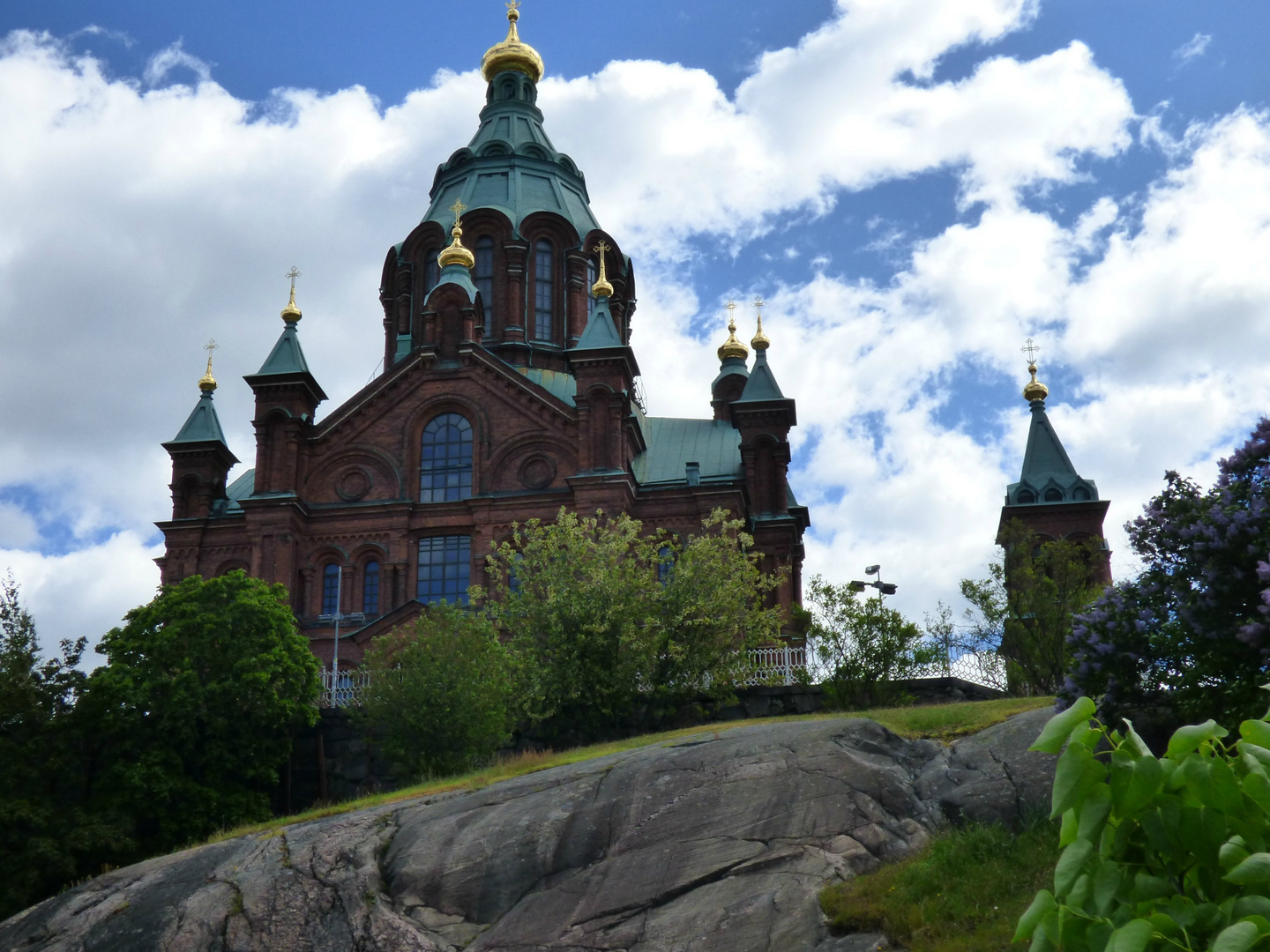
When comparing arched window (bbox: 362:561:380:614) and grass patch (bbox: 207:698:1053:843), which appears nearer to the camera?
grass patch (bbox: 207:698:1053:843)

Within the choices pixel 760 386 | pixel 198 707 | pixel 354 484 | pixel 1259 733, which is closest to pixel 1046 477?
pixel 760 386

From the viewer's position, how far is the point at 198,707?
102 ft

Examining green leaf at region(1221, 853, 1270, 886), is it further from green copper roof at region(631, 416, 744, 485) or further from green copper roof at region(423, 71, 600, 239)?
green copper roof at region(423, 71, 600, 239)

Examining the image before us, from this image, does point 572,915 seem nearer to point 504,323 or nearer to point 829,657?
point 829,657

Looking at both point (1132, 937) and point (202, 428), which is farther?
point (202, 428)

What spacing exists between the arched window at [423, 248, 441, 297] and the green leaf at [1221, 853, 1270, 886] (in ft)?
167

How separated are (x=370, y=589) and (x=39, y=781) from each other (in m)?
17.0

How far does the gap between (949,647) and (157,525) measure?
27.9 m

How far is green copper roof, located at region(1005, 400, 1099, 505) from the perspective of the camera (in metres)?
50.6

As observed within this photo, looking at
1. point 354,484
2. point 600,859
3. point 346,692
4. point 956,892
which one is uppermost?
point 354,484

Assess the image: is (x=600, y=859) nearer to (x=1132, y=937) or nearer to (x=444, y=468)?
(x=1132, y=937)

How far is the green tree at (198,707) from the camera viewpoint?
96.9ft

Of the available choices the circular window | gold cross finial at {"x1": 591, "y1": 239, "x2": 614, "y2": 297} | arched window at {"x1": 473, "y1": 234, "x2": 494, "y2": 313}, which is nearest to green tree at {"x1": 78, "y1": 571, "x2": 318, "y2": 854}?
the circular window

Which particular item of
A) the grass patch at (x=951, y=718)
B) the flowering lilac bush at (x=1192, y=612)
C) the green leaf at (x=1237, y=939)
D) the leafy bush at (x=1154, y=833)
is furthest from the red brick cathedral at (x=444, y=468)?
the green leaf at (x=1237, y=939)
